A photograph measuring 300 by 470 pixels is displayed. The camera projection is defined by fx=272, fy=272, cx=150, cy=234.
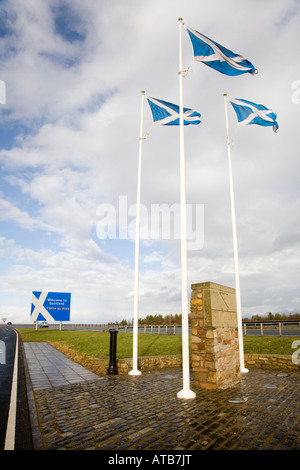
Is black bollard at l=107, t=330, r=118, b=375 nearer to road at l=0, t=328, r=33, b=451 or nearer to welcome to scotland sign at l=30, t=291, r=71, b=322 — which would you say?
road at l=0, t=328, r=33, b=451

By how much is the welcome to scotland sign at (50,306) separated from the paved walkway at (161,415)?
1120 inches

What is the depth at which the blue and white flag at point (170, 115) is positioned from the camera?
33.5 ft

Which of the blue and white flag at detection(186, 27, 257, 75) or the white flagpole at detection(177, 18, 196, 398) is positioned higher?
the blue and white flag at detection(186, 27, 257, 75)

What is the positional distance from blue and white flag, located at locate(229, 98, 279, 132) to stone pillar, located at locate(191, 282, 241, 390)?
7.07 m

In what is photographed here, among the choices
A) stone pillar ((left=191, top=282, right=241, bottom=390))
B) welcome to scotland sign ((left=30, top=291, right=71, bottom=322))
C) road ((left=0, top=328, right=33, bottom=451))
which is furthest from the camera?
welcome to scotland sign ((left=30, top=291, right=71, bottom=322))

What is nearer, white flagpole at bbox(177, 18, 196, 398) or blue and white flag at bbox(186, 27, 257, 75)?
white flagpole at bbox(177, 18, 196, 398)

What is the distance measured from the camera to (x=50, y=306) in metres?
35.7

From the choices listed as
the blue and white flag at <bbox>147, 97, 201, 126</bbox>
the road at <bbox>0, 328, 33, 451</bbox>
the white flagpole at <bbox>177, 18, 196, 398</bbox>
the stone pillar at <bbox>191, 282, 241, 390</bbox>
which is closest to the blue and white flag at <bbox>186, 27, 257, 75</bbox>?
the blue and white flag at <bbox>147, 97, 201, 126</bbox>

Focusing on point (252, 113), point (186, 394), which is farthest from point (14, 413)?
point (252, 113)

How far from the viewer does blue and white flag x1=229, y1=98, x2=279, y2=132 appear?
36.3 ft

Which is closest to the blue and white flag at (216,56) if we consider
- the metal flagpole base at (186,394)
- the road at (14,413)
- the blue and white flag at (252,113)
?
the blue and white flag at (252,113)

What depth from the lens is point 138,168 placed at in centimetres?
1036
